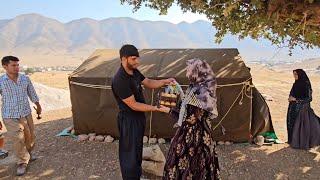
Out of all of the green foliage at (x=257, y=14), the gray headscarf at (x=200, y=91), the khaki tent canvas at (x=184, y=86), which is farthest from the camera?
the khaki tent canvas at (x=184, y=86)

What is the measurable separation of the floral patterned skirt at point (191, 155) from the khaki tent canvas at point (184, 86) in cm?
272

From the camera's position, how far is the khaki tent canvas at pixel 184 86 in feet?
24.0

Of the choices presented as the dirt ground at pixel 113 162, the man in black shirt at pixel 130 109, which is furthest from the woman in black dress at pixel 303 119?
the man in black shirt at pixel 130 109

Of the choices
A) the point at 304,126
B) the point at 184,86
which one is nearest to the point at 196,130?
the point at 184,86

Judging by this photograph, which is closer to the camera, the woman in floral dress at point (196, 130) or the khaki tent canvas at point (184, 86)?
the woman in floral dress at point (196, 130)

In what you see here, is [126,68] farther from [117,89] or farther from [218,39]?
[218,39]

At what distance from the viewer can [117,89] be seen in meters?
4.38

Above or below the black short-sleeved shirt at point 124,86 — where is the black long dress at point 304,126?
below

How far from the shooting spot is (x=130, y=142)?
15.1 ft

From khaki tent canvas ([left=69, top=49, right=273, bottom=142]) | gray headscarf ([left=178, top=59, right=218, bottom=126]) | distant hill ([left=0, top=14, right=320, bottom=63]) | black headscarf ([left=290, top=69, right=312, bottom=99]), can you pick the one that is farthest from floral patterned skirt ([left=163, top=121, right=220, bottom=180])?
distant hill ([left=0, top=14, right=320, bottom=63])

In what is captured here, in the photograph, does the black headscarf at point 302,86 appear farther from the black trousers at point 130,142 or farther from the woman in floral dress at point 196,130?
the black trousers at point 130,142

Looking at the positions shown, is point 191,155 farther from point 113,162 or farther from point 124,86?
point 113,162

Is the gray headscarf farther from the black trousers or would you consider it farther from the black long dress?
the black long dress

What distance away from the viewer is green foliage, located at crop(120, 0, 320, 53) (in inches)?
209
